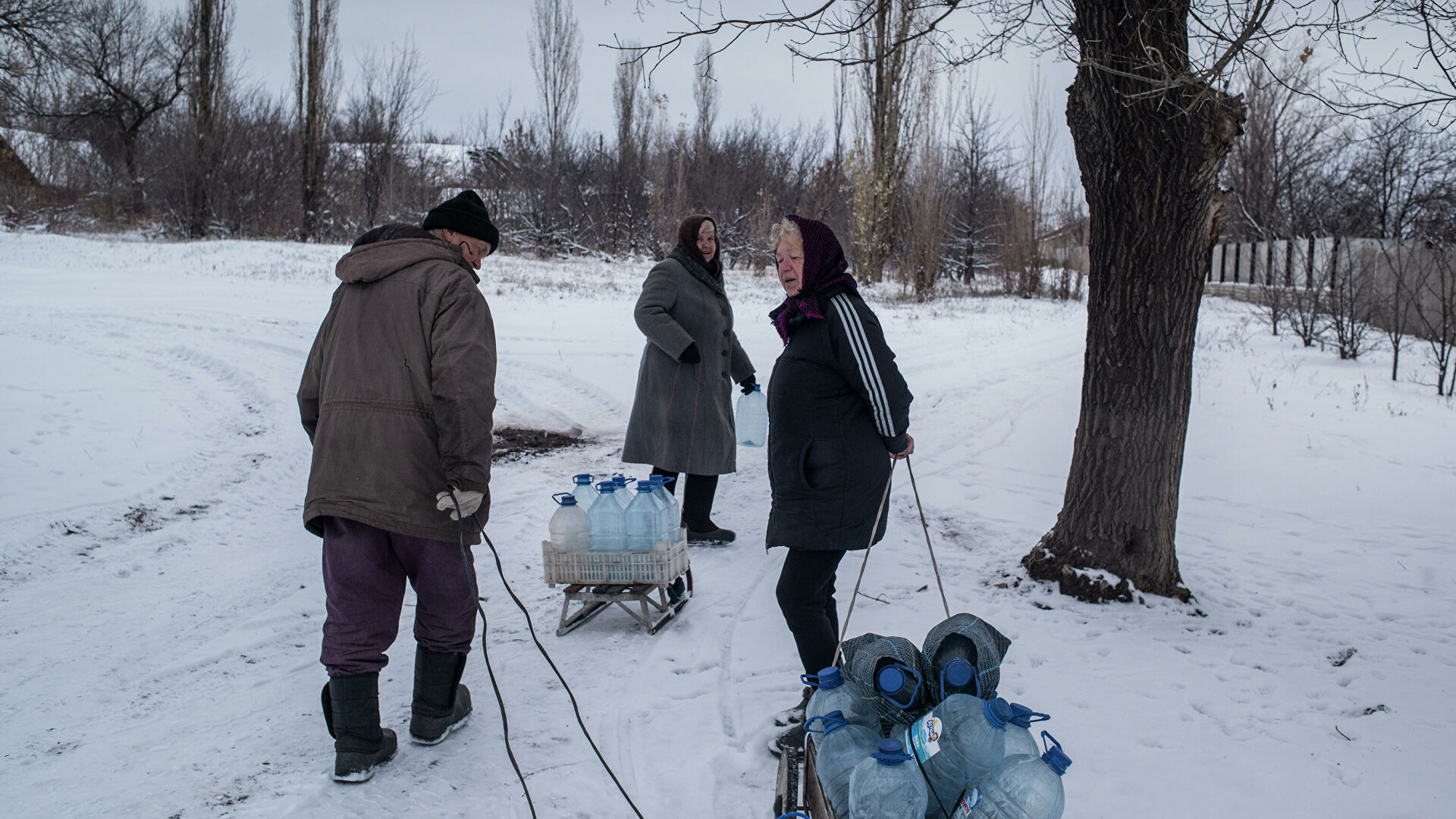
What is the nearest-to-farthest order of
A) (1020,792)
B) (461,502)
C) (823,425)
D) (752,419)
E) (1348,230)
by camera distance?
1. (1020,792)
2. (461,502)
3. (823,425)
4. (752,419)
5. (1348,230)

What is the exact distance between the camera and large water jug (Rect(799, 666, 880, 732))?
2.46 meters

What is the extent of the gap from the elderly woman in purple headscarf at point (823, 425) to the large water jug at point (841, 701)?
18.0 inches

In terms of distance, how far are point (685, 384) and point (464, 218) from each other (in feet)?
6.79

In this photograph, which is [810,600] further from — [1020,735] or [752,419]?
[752,419]

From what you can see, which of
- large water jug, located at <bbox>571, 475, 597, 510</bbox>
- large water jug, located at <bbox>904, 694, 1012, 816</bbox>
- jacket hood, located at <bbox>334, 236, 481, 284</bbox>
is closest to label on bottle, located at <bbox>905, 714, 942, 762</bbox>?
large water jug, located at <bbox>904, 694, 1012, 816</bbox>

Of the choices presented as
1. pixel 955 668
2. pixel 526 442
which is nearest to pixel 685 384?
pixel 955 668

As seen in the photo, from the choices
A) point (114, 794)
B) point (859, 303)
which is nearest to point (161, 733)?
point (114, 794)

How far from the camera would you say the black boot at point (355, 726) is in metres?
2.84

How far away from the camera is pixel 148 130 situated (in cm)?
3017

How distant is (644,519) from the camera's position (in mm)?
4105

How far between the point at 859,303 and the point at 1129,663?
6.68ft

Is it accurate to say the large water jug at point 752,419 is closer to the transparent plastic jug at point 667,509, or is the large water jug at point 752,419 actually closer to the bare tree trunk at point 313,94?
the transparent plastic jug at point 667,509

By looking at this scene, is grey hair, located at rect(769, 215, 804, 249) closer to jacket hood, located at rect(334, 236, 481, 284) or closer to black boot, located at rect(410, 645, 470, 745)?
jacket hood, located at rect(334, 236, 481, 284)

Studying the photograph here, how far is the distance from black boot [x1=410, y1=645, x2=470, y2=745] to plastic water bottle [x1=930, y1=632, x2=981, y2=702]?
165 cm
